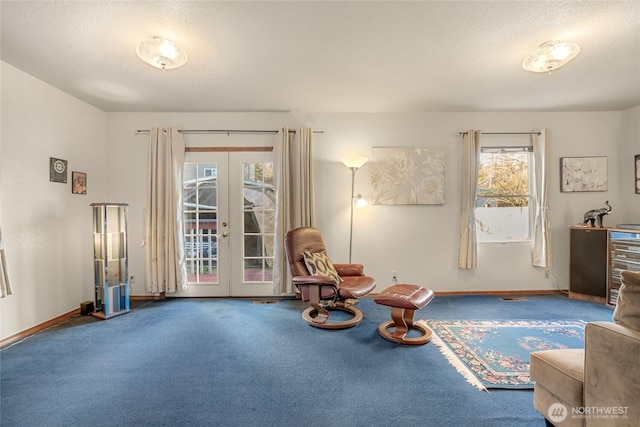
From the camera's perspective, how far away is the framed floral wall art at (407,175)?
150 inches

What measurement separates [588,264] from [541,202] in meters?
0.94

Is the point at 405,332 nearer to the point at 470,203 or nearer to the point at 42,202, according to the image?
the point at 470,203

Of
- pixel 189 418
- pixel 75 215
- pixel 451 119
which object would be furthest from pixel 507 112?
pixel 75 215

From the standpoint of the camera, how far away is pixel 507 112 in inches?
152

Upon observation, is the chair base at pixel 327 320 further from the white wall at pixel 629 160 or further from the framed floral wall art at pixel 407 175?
the white wall at pixel 629 160

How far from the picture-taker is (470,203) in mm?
3756

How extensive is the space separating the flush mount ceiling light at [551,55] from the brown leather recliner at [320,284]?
245 cm


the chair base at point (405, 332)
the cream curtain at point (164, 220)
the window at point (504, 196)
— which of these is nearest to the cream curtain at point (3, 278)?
the cream curtain at point (164, 220)

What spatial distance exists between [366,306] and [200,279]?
89.8 inches

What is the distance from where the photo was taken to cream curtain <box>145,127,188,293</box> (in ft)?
11.8

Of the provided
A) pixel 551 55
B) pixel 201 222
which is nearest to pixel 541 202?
pixel 551 55

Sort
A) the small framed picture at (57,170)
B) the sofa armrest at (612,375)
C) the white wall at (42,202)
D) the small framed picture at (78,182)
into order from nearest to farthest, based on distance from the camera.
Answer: the sofa armrest at (612,375), the white wall at (42,202), the small framed picture at (57,170), the small framed picture at (78,182)

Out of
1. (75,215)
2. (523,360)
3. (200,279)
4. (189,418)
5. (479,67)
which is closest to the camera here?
(189,418)

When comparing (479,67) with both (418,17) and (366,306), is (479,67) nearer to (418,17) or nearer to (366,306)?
(418,17)
